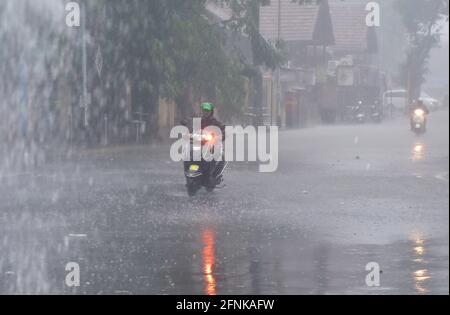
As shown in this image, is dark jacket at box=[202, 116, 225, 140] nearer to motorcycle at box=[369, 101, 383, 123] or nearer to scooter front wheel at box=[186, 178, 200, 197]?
scooter front wheel at box=[186, 178, 200, 197]

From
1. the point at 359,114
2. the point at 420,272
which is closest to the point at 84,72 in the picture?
the point at 420,272

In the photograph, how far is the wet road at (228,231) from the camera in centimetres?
992

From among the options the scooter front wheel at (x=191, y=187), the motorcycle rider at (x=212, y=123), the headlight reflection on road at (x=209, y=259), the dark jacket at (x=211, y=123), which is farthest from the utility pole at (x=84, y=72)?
the headlight reflection on road at (x=209, y=259)

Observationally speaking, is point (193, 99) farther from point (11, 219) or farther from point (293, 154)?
point (11, 219)

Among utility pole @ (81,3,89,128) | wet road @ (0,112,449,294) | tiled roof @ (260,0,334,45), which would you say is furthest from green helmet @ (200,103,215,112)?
tiled roof @ (260,0,334,45)

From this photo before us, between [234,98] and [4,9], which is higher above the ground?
[4,9]

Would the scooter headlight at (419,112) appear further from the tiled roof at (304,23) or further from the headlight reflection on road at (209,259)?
the headlight reflection on road at (209,259)

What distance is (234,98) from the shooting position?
1548 inches

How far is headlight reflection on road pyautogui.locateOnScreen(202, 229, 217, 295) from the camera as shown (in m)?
9.56

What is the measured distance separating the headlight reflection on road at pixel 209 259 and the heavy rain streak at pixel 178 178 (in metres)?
0.05

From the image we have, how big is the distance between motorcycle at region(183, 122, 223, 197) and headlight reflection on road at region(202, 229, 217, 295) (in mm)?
4936

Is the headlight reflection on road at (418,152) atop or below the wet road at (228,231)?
below

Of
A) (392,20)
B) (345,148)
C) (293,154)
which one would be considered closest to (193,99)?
(345,148)

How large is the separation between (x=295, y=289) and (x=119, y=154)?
21345 millimetres
